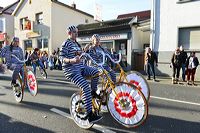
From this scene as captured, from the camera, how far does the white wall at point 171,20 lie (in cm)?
1369

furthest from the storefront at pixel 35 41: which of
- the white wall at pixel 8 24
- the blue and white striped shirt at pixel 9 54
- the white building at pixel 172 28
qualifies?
the blue and white striped shirt at pixel 9 54

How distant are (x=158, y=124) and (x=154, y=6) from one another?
12192 millimetres

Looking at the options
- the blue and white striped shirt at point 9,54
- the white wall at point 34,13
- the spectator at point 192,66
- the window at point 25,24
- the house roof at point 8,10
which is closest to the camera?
the blue and white striped shirt at point 9,54

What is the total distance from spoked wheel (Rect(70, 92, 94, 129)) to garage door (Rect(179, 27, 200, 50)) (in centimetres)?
1117

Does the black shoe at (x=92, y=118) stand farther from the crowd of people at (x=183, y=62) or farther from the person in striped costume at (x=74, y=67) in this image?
the crowd of people at (x=183, y=62)

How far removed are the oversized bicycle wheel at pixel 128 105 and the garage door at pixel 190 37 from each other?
11.2 meters

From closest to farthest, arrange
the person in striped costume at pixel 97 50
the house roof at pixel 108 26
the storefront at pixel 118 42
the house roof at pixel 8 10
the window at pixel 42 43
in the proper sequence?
1. the person in striped costume at pixel 97 50
2. the house roof at pixel 108 26
3. the storefront at pixel 118 42
4. the window at pixel 42 43
5. the house roof at pixel 8 10

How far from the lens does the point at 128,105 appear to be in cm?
392

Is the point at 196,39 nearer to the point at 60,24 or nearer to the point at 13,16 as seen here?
the point at 60,24

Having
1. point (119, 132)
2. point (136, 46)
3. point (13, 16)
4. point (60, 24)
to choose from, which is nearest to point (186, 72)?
point (136, 46)

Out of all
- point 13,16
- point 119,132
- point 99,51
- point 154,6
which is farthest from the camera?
point 13,16

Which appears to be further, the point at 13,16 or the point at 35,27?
the point at 13,16

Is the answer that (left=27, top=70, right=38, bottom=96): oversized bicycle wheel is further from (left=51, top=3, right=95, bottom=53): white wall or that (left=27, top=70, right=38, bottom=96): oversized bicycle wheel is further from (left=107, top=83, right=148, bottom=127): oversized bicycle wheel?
(left=51, top=3, right=95, bottom=53): white wall

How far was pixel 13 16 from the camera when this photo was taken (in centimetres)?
3281
